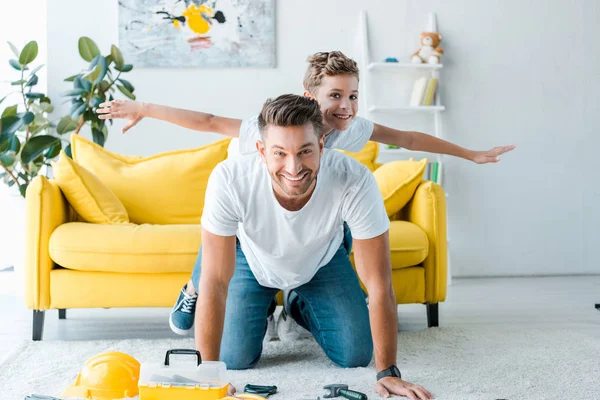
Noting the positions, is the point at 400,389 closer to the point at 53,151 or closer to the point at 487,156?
the point at 487,156

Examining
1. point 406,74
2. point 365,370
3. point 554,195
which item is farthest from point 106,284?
point 554,195

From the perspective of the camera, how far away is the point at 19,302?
359 cm

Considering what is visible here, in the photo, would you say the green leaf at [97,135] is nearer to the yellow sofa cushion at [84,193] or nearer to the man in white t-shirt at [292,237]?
the yellow sofa cushion at [84,193]

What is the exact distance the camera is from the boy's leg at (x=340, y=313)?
7.30ft

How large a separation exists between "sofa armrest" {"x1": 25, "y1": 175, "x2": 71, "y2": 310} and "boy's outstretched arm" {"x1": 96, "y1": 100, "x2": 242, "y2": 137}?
25.9 inches

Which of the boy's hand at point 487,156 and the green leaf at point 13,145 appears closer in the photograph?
the boy's hand at point 487,156

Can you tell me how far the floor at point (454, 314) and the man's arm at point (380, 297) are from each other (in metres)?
1.02

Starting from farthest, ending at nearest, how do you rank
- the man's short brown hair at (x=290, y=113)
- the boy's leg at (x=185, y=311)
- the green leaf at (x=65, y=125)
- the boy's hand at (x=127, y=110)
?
the green leaf at (x=65, y=125) < the boy's leg at (x=185, y=311) < the boy's hand at (x=127, y=110) < the man's short brown hair at (x=290, y=113)

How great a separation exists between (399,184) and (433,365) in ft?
3.07

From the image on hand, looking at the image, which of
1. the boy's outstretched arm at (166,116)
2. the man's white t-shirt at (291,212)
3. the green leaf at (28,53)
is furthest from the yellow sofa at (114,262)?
the green leaf at (28,53)

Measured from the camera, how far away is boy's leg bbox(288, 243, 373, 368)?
7.30 ft

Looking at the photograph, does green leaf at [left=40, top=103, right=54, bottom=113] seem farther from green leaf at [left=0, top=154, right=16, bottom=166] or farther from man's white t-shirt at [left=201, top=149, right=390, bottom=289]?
man's white t-shirt at [left=201, top=149, right=390, bottom=289]

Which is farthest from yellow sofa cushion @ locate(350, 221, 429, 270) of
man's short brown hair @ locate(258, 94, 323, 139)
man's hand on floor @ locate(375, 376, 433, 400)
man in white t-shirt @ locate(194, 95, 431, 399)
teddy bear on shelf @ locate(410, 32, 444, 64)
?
teddy bear on shelf @ locate(410, 32, 444, 64)

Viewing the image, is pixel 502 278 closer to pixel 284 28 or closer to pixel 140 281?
pixel 284 28
